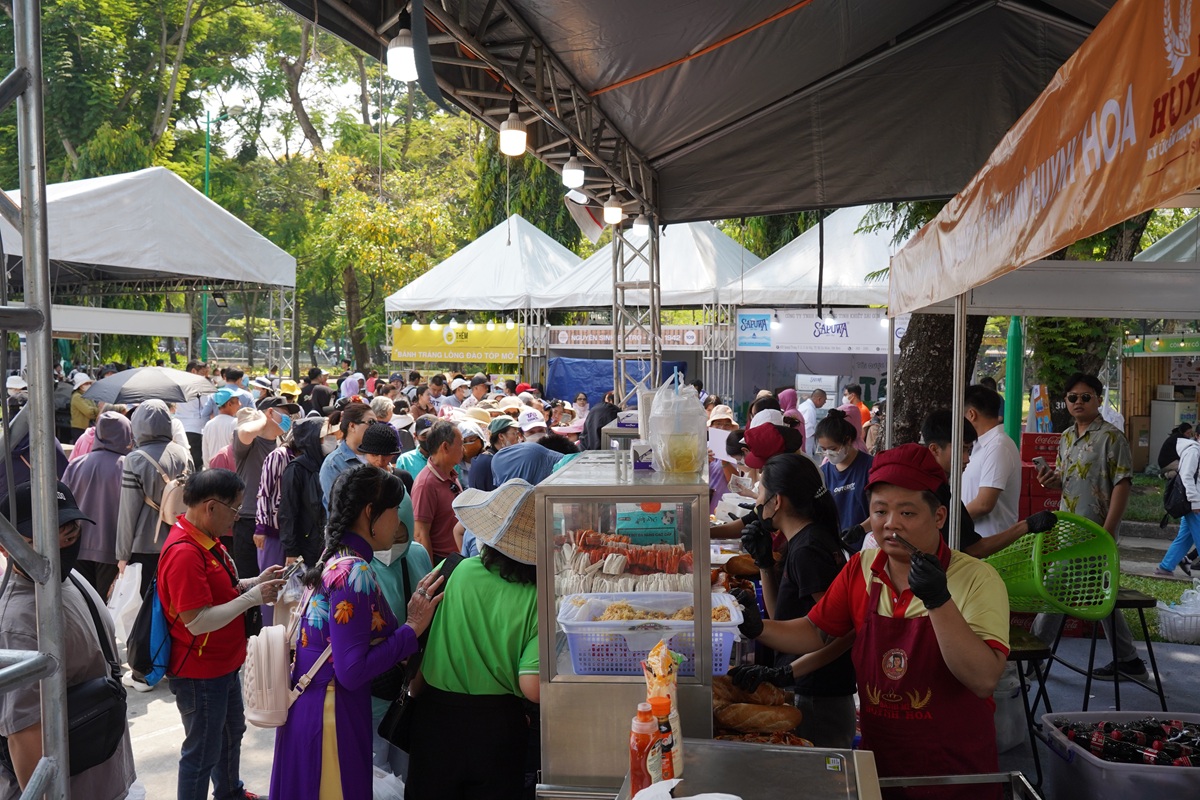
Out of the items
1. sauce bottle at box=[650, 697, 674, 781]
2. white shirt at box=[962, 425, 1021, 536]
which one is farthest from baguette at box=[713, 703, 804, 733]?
white shirt at box=[962, 425, 1021, 536]

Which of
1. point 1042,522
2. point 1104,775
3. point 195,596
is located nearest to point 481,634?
point 195,596

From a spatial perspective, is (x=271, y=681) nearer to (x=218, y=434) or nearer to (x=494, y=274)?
(x=218, y=434)

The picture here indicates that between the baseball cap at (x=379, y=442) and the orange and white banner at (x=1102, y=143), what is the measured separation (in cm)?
337

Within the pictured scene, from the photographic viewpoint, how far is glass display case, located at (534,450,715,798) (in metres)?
2.50

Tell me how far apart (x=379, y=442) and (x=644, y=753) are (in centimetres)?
344

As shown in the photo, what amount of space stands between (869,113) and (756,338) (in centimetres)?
999

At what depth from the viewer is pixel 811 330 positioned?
16703 mm

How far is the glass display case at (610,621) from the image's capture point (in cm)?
250

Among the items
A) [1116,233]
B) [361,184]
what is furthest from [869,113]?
[361,184]

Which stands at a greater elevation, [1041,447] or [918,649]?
[1041,447]

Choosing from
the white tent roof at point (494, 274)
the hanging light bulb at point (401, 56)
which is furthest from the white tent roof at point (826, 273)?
the hanging light bulb at point (401, 56)

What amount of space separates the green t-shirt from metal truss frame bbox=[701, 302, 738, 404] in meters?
14.8

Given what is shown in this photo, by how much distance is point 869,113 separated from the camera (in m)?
7.47

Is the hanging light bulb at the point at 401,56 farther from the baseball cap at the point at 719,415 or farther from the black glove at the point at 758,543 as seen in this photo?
the baseball cap at the point at 719,415
